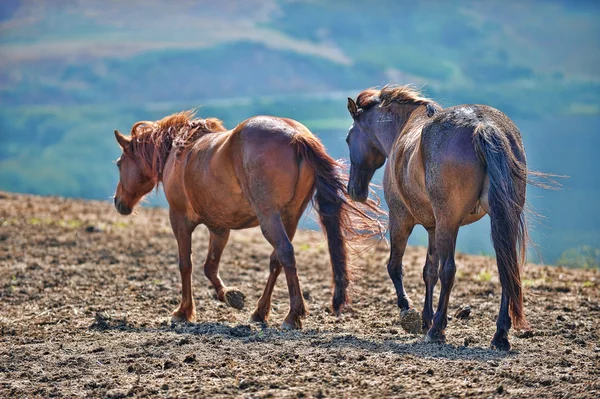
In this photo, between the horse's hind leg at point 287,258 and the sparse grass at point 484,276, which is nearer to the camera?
the horse's hind leg at point 287,258

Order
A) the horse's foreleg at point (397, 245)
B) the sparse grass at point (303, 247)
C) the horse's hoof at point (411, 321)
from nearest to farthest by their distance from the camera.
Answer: the horse's hoof at point (411, 321) → the horse's foreleg at point (397, 245) → the sparse grass at point (303, 247)

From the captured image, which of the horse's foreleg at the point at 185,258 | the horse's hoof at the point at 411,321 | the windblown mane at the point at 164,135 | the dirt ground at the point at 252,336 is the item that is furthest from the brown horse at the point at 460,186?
the windblown mane at the point at 164,135

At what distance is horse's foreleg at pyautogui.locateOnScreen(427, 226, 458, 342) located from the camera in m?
5.97

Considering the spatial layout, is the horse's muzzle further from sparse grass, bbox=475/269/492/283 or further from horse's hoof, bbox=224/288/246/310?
sparse grass, bbox=475/269/492/283

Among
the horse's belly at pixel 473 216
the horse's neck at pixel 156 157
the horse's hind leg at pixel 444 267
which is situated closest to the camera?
the horse's hind leg at pixel 444 267

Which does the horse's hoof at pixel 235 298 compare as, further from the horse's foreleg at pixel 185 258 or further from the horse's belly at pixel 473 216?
the horse's belly at pixel 473 216

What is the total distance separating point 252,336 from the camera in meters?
6.43

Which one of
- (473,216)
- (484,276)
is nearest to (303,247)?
(484,276)

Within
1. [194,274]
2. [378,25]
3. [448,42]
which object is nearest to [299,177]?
[194,274]

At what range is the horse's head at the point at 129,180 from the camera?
9.01 m

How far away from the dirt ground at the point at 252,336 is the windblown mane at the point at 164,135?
5.11 ft

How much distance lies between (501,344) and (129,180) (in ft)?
16.2

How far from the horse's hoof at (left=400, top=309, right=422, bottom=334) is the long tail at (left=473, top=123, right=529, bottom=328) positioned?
107 centimetres

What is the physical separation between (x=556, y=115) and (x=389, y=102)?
4836cm
